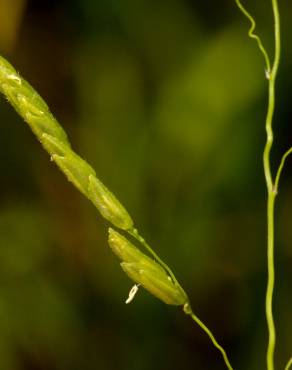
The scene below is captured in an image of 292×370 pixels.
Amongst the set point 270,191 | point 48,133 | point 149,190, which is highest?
point 48,133

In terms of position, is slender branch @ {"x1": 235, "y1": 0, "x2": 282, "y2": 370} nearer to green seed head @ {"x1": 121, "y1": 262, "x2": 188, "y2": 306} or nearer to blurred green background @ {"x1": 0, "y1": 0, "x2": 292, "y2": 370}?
green seed head @ {"x1": 121, "y1": 262, "x2": 188, "y2": 306}

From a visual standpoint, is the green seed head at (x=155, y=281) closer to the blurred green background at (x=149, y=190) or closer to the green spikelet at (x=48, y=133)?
the green spikelet at (x=48, y=133)

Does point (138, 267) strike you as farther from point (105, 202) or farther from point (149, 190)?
point (149, 190)

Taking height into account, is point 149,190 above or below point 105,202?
below

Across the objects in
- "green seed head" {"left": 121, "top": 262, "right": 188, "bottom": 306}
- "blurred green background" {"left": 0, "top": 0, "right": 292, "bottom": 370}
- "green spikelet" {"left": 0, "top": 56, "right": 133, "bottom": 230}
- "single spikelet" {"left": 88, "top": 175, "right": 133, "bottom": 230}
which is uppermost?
"green spikelet" {"left": 0, "top": 56, "right": 133, "bottom": 230}

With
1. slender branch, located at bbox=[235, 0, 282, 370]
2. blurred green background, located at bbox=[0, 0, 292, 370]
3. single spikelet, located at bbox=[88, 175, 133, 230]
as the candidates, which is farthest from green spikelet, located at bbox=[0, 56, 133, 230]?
blurred green background, located at bbox=[0, 0, 292, 370]

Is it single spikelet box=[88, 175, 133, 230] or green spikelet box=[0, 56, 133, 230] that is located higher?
green spikelet box=[0, 56, 133, 230]

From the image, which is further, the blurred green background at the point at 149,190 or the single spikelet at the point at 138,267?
the blurred green background at the point at 149,190

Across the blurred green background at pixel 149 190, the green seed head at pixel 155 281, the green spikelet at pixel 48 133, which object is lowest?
the blurred green background at pixel 149 190

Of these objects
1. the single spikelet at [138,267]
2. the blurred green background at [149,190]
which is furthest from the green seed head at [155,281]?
the blurred green background at [149,190]

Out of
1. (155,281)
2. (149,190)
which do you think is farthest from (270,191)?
(149,190)
